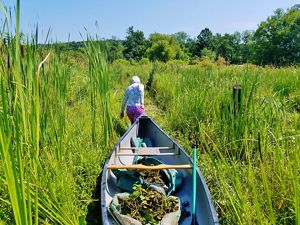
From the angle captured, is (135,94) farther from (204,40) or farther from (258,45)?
(204,40)

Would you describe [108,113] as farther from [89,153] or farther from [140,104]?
[140,104]

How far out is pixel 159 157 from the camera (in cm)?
484

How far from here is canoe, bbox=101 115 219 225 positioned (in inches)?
104

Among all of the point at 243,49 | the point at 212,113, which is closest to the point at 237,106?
the point at 212,113

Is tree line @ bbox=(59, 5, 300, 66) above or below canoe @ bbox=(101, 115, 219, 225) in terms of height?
above

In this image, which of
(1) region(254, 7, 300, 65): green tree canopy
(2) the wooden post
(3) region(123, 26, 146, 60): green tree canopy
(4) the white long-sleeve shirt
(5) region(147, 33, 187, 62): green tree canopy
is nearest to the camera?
(2) the wooden post

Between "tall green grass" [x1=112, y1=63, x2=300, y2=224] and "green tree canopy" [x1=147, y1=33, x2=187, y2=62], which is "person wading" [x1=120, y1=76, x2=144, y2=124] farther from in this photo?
"green tree canopy" [x1=147, y1=33, x2=187, y2=62]

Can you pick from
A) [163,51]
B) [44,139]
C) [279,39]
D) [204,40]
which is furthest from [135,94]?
[204,40]

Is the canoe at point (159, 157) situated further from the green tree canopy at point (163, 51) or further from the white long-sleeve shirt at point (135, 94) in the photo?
the green tree canopy at point (163, 51)

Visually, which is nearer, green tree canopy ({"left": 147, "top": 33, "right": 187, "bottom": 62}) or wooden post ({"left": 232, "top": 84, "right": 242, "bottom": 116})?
wooden post ({"left": 232, "top": 84, "right": 242, "bottom": 116})

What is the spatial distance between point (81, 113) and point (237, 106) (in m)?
2.41

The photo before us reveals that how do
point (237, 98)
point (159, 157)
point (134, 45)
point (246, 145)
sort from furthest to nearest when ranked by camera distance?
point (134, 45) → point (159, 157) → point (237, 98) → point (246, 145)

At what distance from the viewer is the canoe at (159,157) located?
2.65 metres

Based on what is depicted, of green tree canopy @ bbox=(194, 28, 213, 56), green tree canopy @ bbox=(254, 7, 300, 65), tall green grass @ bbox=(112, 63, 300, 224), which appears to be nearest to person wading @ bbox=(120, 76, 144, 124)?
tall green grass @ bbox=(112, 63, 300, 224)
